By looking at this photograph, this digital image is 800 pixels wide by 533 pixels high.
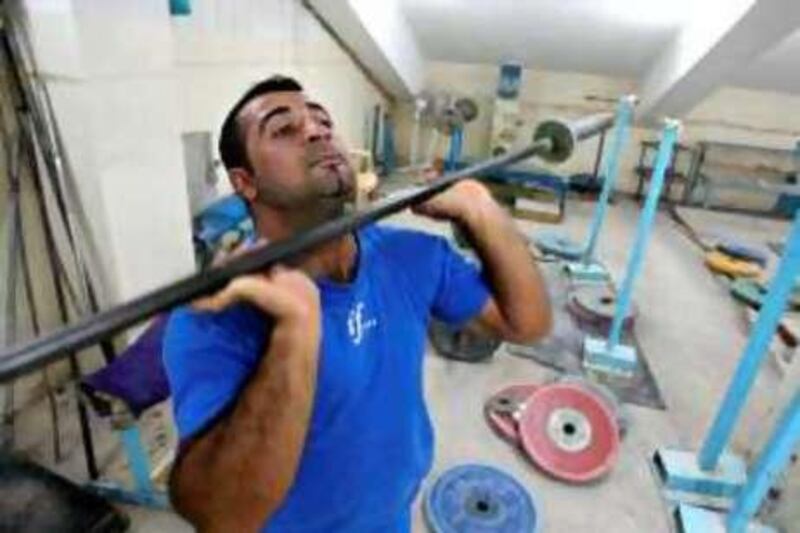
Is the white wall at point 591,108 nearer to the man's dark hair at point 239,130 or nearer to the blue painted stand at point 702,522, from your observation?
the blue painted stand at point 702,522

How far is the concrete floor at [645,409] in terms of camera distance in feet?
→ 7.39

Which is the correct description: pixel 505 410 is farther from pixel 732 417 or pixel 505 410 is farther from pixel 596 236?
pixel 596 236

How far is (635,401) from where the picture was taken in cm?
296

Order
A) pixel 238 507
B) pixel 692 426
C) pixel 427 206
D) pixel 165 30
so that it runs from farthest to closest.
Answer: pixel 692 426
pixel 165 30
pixel 427 206
pixel 238 507

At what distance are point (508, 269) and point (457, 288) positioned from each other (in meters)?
0.11

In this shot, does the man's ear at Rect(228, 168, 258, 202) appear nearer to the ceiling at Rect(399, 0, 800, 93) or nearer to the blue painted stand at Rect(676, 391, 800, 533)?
the blue painted stand at Rect(676, 391, 800, 533)

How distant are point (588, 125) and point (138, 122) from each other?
180 cm

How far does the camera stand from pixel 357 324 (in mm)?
1049

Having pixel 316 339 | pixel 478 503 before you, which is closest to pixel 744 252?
pixel 478 503

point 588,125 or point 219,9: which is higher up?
point 219,9

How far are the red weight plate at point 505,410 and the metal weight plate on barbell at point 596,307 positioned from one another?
0.90 meters

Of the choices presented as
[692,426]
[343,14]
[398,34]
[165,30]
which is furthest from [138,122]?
[398,34]

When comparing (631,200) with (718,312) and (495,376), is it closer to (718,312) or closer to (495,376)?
(718,312)

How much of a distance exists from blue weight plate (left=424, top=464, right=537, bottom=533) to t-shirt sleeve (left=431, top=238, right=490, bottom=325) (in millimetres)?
1123
